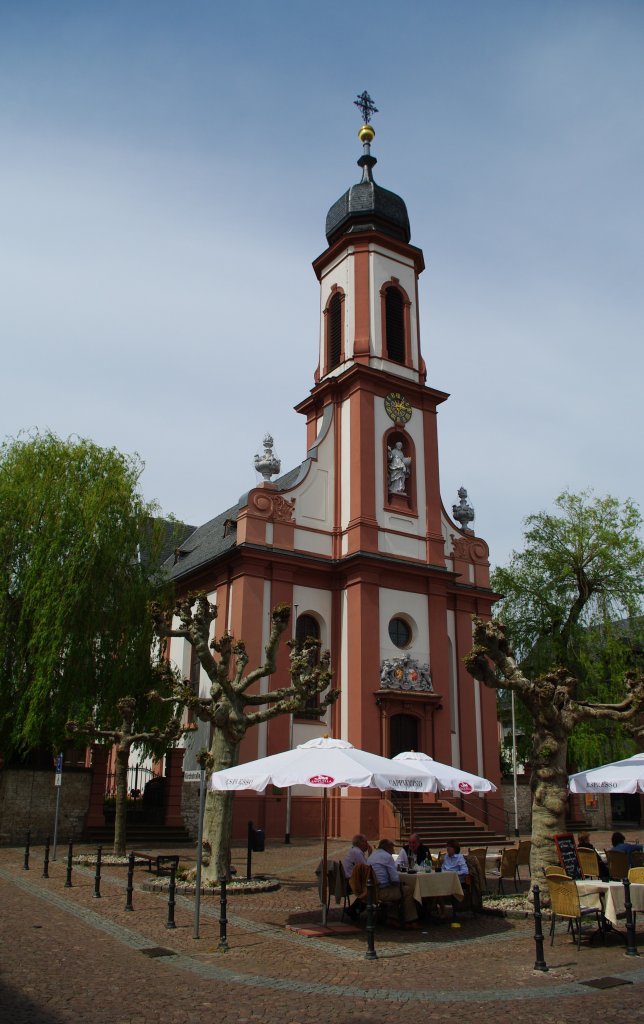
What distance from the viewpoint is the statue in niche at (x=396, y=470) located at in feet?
103

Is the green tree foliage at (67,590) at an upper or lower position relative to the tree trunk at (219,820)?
upper

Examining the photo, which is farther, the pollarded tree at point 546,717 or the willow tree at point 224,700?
the willow tree at point 224,700

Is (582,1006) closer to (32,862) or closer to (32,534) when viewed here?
(32,862)

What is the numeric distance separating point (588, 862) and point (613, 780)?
1.38 meters

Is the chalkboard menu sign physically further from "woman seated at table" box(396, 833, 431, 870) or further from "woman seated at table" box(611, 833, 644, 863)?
"woman seated at table" box(396, 833, 431, 870)

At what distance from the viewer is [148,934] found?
11.2 m

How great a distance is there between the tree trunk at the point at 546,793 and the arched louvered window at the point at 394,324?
2151 centimetres

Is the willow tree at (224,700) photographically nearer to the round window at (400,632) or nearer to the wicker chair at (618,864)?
the wicker chair at (618,864)

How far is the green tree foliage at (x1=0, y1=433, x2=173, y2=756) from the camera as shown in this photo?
73.5 ft

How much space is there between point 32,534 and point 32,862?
8835 millimetres

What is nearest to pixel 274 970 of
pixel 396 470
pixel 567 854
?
pixel 567 854

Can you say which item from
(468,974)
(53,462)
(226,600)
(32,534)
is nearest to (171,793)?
(226,600)

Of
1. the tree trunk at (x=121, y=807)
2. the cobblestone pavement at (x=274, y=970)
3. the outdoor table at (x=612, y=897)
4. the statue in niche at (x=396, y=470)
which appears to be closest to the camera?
the cobblestone pavement at (x=274, y=970)

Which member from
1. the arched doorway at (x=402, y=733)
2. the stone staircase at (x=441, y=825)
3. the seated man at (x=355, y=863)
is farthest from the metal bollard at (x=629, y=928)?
the arched doorway at (x=402, y=733)
